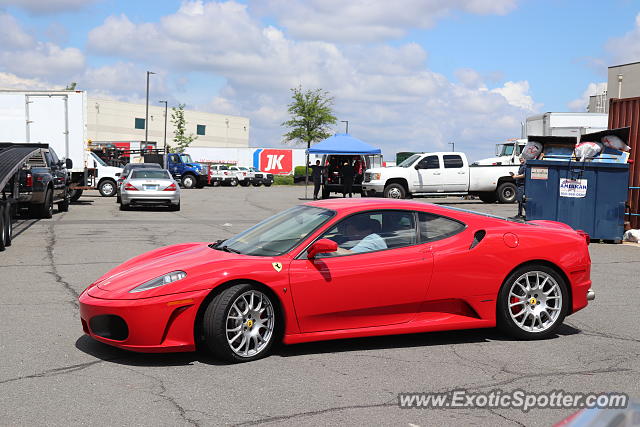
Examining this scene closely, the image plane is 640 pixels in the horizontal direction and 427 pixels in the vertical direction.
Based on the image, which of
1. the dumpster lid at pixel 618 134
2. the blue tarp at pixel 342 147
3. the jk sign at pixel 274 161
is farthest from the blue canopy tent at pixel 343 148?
the jk sign at pixel 274 161

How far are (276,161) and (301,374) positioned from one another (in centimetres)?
6717

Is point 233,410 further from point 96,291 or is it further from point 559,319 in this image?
point 559,319

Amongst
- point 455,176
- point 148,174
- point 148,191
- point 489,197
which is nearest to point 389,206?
point 148,191

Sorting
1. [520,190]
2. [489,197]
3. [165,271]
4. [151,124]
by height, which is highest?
[151,124]

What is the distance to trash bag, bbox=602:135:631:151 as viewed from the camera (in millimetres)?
14438

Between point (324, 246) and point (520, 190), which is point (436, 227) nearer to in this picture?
point (324, 246)

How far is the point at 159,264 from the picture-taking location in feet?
19.3

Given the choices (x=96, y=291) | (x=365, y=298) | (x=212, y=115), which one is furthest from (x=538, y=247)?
(x=212, y=115)

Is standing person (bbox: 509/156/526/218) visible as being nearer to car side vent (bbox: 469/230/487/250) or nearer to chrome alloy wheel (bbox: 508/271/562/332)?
chrome alloy wheel (bbox: 508/271/562/332)

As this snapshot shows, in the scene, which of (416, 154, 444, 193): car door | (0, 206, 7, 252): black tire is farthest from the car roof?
(416, 154, 444, 193): car door

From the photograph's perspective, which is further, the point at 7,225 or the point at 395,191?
the point at 395,191

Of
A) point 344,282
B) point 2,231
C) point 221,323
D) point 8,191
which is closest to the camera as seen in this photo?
point 221,323

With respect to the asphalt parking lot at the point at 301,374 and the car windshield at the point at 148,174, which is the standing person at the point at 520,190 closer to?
the asphalt parking lot at the point at 301,374

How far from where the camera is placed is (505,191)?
2769cm
